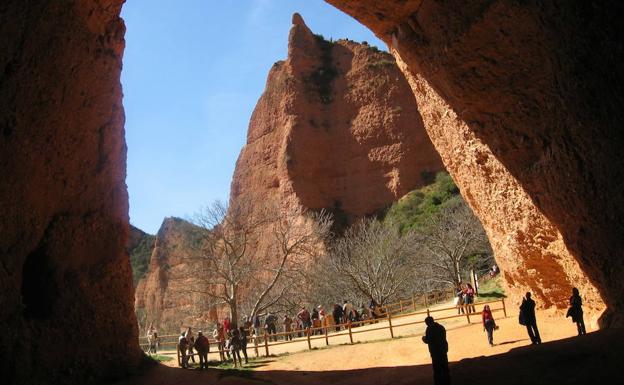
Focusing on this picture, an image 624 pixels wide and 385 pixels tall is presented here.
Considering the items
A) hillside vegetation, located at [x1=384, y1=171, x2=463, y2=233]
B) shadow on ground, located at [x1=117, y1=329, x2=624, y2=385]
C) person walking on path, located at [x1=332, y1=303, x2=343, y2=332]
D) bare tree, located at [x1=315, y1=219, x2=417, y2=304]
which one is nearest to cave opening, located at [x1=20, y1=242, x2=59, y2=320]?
shadow on ground, located at [x1=117, y1=329, x2=624, y2=385]

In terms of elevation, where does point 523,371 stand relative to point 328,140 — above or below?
below

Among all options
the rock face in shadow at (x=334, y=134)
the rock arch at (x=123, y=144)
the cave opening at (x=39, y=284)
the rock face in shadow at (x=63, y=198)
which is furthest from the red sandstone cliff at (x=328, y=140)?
the cave opening at (x=39, y=284)

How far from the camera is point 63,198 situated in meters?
10.3

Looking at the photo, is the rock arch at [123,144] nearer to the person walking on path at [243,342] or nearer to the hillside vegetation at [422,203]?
the person walking on path at [243,342]

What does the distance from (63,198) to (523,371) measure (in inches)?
347

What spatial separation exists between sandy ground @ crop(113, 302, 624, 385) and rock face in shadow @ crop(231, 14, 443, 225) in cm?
3520

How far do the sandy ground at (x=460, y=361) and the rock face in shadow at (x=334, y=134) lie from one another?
115ft

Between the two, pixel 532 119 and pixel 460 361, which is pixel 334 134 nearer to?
pixel 532 119

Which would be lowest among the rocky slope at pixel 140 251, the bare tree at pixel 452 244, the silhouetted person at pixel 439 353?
the silhouetted person at pixel 439 353

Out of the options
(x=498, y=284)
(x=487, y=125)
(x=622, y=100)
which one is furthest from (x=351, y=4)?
(x=498, y=284)

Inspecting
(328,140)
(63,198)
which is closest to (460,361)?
(63,198)

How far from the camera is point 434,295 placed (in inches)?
1165

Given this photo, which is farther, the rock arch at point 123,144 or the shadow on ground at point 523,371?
the rock arch at point 123,144

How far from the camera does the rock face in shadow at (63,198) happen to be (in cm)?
836
